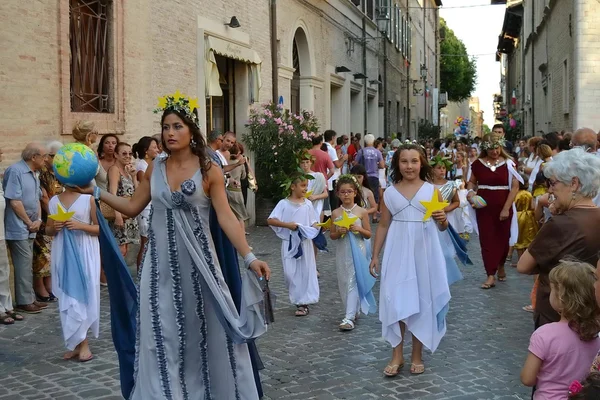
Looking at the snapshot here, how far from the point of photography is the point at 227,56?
15.4 meters

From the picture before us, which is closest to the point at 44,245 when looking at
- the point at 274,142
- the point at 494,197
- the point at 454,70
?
the point at 494,197

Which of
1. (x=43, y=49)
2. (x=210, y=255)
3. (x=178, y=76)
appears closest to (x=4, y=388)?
(x=210, y=255)

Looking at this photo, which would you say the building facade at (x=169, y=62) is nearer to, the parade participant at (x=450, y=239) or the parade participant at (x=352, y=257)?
the parade participant at (x=352, y=257)

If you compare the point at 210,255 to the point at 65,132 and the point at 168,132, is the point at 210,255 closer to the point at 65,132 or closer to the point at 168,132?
the point at 168,132

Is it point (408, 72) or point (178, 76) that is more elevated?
point (408, 72)

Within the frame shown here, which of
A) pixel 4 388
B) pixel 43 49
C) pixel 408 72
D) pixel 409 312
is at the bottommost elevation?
pixel 4 388

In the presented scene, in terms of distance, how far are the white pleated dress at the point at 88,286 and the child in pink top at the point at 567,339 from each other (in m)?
3.94

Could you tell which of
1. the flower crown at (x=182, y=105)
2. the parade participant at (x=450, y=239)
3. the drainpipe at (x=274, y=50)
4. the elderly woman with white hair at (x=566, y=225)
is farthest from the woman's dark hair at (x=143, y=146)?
the drainpipe at (x=274, y=50)

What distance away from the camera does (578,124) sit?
19500 millimetres

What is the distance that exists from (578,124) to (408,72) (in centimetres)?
2533

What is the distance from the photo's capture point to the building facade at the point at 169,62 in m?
9.56

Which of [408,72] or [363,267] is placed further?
[408,72]

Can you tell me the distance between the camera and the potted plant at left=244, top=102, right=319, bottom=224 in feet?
52.1

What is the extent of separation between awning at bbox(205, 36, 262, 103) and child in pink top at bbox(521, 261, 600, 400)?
444 inches
